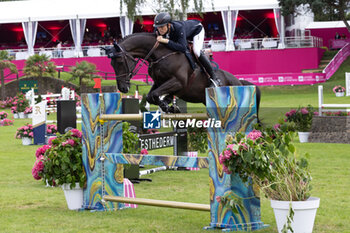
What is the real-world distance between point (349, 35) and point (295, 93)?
2092cm

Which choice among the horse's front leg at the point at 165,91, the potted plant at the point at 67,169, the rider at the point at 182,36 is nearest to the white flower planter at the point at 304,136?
the rider at the point at 182,36

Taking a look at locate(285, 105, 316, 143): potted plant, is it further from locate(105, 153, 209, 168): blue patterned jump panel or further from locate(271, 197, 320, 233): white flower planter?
locate(271, 197, 320, 233): white flower planter

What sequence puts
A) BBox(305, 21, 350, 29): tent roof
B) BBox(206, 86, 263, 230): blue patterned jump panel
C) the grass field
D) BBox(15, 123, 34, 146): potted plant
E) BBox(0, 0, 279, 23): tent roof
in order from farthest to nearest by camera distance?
BBox(305, 21, 350, 29): tent roof < BBox(0, 0, 279, 23): tent roof < BBox(15, 123, 34, 146): potted plant < the grass field < BBox(206, 86, 263, 230): blue patterned jump panel

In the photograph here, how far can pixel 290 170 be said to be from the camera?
4.89m

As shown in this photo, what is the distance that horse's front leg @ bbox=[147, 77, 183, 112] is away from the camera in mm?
6961

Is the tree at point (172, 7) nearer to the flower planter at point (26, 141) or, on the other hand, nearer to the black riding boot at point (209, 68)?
the flower planter at point (26, 141)

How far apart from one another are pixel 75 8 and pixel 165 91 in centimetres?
3132

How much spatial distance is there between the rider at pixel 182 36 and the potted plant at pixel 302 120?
6.76 metres

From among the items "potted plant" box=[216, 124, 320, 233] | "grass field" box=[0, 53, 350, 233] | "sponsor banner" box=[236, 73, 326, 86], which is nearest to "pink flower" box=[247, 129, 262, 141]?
"potted plant" box=[216, 124, 320, 233]

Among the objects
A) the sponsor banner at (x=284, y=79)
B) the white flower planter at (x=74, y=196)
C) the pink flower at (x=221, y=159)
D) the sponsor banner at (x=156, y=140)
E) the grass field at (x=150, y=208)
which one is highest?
the sponsor banner at (x=284, y=79)

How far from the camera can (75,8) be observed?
122 feet

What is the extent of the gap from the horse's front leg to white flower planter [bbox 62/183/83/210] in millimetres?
1328

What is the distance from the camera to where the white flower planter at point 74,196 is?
653 centimetres

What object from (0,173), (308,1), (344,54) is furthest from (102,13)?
(0,173)
